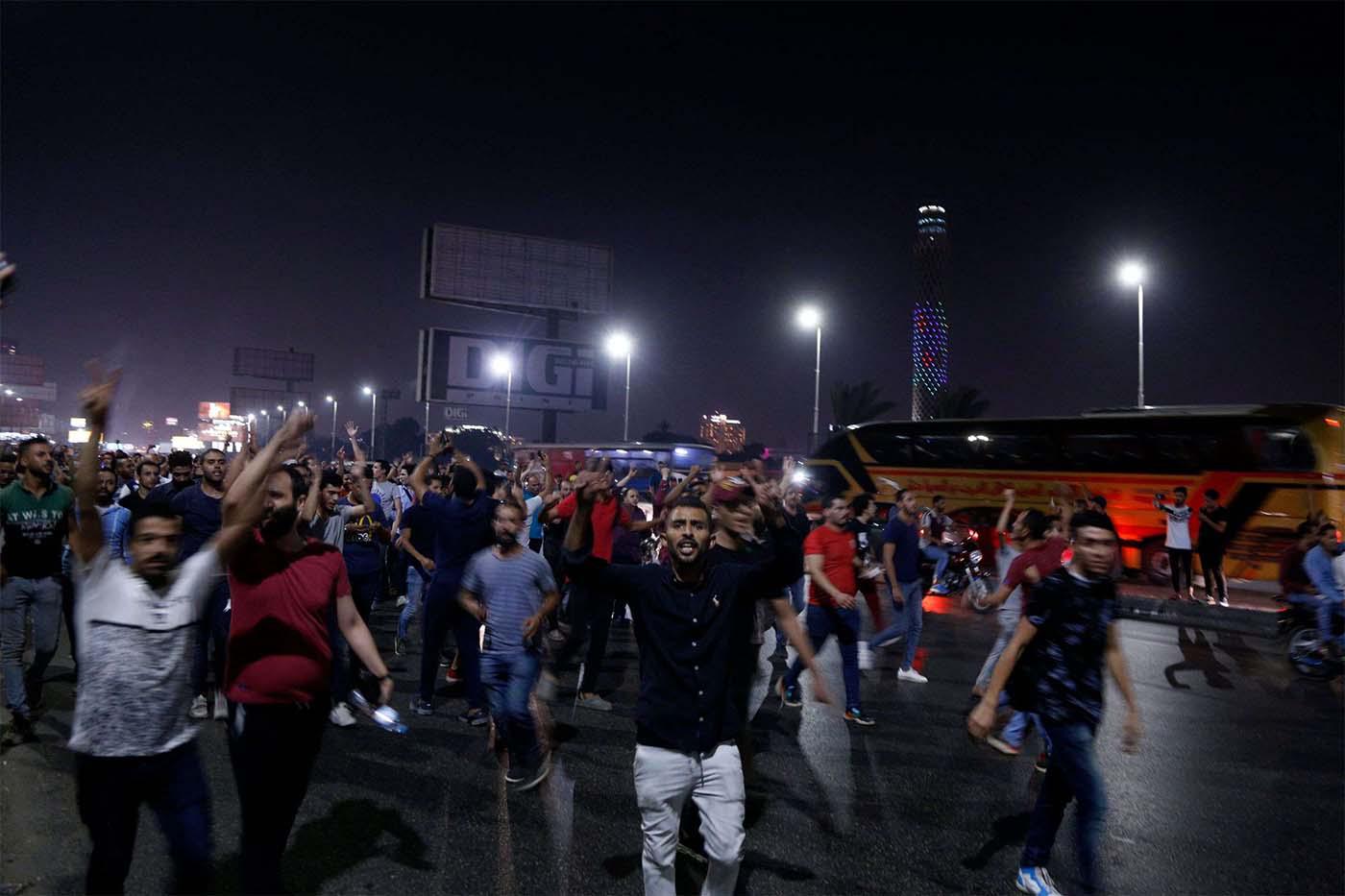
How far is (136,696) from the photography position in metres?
3.17

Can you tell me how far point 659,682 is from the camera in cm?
351

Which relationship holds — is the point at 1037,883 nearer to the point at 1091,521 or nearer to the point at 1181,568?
the point at 1091,521

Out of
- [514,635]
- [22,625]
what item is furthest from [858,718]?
[22,625]

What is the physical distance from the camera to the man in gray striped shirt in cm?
562

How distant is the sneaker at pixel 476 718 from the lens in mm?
6980

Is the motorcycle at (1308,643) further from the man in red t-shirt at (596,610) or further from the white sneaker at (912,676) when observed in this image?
the man in red t-shirt at (596,610)

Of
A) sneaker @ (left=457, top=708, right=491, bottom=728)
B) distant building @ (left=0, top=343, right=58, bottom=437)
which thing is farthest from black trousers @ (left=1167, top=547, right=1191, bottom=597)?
distant building @ (left=0, top=343, right=58, bottom=437)

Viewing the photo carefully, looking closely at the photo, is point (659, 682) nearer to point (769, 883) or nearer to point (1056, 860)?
point (769, 883)

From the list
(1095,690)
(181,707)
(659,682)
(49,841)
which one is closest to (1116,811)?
(1095,690)

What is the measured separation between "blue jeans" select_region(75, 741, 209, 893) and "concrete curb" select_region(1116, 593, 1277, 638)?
12.7m

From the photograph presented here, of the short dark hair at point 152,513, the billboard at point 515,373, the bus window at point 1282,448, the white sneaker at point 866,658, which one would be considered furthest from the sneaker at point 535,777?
the billboard at point 515,373

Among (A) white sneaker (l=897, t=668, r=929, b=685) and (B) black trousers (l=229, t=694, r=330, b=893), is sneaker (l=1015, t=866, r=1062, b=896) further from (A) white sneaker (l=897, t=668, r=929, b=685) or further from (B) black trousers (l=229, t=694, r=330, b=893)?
(A) white sneaker (l=897, t=668, r=929, b=685)

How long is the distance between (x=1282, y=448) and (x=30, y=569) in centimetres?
1936

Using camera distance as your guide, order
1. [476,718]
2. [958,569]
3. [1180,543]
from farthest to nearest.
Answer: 1. [958,569]
2. [1180,543]
3. [476,718]
